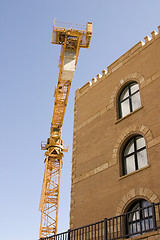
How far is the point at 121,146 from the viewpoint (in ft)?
48.8

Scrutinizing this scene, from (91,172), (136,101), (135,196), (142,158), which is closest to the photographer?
(135,196)

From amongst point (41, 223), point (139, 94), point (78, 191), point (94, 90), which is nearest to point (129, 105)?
point (139, 94)

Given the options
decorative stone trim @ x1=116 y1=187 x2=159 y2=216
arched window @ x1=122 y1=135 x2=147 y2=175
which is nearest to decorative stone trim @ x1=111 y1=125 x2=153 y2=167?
arched window @ x1=122 y1=135 x2=147 y2=175

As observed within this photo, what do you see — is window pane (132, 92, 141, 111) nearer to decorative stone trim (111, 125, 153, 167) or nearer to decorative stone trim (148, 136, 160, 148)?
decorative stone trim (111, 125, 153, 167)

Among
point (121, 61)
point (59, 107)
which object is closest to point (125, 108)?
point (121, 61)

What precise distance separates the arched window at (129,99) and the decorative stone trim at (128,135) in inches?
52.1

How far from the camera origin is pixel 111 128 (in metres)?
16.0

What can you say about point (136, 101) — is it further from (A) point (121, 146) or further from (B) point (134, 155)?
(B) point (134, 155)

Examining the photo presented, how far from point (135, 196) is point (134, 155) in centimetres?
197

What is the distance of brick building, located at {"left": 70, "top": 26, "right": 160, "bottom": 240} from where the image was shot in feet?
42.4

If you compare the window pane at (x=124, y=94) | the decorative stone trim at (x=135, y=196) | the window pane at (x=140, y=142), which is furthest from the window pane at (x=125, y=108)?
the decorative stone trim at (x=135, y=196)

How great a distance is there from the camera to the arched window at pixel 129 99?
51.3ft

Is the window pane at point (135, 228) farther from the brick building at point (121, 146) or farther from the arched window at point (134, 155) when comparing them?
the arched window at point (134, 155)

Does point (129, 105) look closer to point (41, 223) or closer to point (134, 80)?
point (134, 80)
